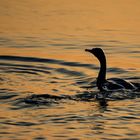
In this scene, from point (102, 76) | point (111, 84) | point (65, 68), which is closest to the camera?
point (111, 84)

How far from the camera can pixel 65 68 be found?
22.2m

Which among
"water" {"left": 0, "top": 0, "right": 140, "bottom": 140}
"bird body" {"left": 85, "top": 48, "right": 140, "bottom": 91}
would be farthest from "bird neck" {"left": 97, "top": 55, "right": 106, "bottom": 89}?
"water" {"left": 0, "top": 0, "right": 140, "bottom": 140}

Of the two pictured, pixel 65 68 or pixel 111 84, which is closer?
pixel 111 84

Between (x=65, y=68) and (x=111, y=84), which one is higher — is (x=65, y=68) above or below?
above

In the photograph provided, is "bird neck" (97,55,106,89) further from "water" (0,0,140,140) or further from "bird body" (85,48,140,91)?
"water" (0,0,140,140)

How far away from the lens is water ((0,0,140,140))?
50.5ft

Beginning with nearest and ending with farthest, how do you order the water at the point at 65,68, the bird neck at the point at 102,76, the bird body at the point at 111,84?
1. the water at the point at 65,68
2. the bird body at the point at 111,84
3. the bird neck at the point at 102,76

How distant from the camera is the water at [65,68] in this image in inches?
607

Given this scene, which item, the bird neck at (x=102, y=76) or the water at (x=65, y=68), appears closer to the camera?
the water at (x=65, y=68)

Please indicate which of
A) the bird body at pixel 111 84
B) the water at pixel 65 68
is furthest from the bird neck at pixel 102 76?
the water at pixel 65 68

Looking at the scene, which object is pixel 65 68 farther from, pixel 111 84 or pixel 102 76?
pixel 111 84

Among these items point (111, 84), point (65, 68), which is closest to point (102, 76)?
point (111, 84)

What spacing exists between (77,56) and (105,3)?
10.0m

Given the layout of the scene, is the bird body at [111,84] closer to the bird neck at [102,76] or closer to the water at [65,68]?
the bird neck at [102,76]
